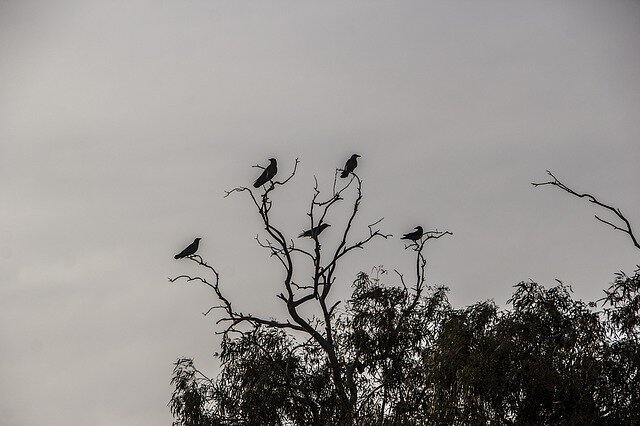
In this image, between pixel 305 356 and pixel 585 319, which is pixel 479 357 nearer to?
pixel 585 319

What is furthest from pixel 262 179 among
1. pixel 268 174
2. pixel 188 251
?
pixel 188 251

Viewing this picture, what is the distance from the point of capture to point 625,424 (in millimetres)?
13531

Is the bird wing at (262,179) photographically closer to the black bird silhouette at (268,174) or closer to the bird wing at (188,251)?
the black bird silhouette at (268,174)

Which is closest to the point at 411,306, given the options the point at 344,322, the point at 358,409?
the point at 344,322

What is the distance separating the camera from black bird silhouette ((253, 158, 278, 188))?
1615 cm

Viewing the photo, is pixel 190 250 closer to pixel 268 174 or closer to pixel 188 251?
pixel 188 251

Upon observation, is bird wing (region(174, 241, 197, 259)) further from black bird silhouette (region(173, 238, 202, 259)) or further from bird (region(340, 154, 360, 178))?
bird (region(340, 154, 360, 178))

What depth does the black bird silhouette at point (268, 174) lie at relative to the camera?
16.1 meters

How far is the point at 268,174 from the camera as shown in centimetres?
1628

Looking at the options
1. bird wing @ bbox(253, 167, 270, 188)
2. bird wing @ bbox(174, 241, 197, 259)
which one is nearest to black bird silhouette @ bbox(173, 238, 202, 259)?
bird wing @ bbox(174, 241, 197, 259)

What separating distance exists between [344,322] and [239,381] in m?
2.02

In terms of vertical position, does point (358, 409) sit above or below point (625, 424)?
above

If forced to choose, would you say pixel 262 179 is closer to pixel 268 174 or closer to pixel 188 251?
pixel 268 174

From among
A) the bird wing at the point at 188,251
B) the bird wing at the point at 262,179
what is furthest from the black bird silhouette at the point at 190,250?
the bird wing at the point at 262,179
